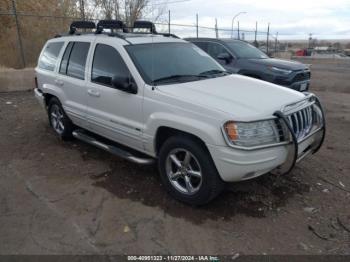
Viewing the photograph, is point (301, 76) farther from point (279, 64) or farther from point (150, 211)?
point (150, 211)

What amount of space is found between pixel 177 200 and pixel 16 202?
6.16 feet

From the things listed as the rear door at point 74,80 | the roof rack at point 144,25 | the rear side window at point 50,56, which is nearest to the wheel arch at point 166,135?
the rear door at point 74,80

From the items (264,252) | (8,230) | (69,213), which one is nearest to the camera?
(264,252)

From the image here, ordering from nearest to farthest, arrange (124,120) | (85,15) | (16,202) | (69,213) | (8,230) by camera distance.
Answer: (8,230) < (69,213) < (16,202) < (124,120) < (85,15)

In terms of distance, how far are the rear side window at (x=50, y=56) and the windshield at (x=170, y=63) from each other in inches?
82.6

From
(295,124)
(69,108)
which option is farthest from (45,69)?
(295,124)

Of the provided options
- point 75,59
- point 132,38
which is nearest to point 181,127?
point 132,38

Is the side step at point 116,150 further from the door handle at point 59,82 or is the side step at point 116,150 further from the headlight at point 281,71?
the headlight at point 281,71

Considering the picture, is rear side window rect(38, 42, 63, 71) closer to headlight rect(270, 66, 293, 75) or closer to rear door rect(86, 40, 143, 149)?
rear door rect(86, 40, 143, 149)

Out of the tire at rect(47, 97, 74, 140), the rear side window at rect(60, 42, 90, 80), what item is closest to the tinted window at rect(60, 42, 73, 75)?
the rear side window at rect(60, 42, 90, 80)

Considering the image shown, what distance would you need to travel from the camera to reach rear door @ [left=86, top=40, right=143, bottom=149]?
4760 millimetres

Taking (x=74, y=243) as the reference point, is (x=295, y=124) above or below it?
above

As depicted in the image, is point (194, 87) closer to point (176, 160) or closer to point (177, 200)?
point (176, 160)

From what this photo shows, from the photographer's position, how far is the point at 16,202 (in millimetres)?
4477
